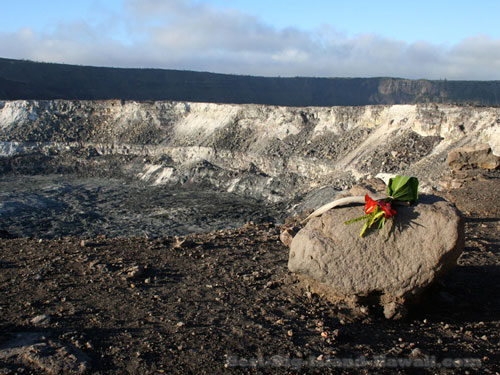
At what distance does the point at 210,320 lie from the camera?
18.4ft

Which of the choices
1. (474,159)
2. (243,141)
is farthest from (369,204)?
(243,141)

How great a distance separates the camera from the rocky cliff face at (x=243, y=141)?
23.2 meters

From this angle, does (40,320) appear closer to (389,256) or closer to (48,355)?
(48,355)

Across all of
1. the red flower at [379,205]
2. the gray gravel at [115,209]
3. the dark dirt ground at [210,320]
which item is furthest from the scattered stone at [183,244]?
the gray gravel at [115,209]

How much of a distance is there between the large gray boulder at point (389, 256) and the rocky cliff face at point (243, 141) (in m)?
13.7

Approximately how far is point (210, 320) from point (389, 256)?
96.2 inches

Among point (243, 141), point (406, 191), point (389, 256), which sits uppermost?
point (406, 191)

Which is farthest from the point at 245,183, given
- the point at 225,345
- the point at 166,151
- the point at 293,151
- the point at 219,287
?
the point at 225,345

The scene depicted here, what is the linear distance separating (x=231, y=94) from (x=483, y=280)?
224ft

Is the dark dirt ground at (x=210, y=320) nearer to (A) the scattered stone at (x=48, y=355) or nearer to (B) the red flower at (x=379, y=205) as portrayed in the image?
(A) the scattered stone at (x=48, y=355)

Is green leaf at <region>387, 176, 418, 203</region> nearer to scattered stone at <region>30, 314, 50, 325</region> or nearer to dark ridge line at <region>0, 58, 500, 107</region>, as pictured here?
scattered stone at <region>30, 314, 50, 325</region>

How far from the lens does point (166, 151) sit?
3441cm

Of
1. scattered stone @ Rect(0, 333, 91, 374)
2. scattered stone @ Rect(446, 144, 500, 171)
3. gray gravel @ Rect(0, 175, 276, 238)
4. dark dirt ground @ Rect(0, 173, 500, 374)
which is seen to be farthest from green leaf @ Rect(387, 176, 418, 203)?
scattered stone @ Rect(446, 144, 500, 171)

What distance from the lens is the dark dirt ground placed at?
4.70m
